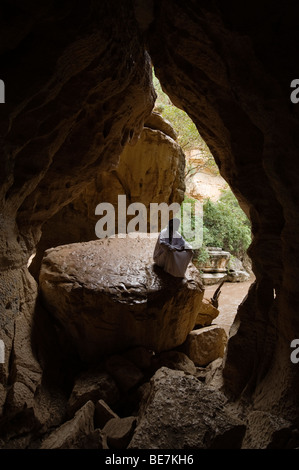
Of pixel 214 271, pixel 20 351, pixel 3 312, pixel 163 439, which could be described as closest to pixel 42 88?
pixel 3 312

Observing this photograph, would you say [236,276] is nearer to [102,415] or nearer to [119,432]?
[102,415]

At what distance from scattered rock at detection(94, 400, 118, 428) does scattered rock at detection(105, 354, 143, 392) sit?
2.02 feet

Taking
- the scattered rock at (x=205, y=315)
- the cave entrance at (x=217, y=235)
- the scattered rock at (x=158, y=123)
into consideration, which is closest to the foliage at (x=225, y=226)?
the cave entrance at (x=217, y=235)

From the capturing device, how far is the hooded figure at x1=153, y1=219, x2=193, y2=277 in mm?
4469

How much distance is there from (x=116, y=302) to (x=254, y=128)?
10.4 ft

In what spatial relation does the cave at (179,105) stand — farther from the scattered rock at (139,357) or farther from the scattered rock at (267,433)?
the scattered rock at (139,357)

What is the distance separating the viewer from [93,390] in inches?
133

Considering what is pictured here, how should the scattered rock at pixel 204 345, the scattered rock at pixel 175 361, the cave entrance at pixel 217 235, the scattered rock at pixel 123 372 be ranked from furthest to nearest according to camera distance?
the cave entrance at pixel 217 235 → the scattered rock at pixel 204 345 → the scattered rock at pixel 175 361 → the scattered rock at pixel 123 372

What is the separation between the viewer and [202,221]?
48.4 ft

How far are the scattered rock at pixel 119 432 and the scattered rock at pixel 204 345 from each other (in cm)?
228

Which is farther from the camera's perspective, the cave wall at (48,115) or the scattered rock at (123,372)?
the scattered rock at (123,372)

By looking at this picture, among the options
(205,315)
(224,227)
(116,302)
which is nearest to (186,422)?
(116,302)

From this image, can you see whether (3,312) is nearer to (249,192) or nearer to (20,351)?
(20,351)

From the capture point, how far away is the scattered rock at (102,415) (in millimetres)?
2914
